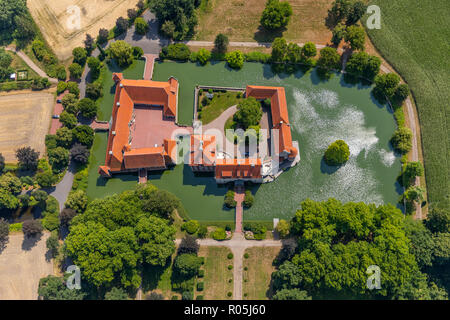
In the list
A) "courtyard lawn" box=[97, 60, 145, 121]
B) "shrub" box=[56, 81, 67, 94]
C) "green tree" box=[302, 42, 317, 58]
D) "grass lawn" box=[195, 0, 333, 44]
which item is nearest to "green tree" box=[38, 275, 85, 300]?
"courtyard lawn" box=[97, 60, 145, 121]

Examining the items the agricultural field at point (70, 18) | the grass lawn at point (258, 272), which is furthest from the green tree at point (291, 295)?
the agricultural field at point (70, 18)

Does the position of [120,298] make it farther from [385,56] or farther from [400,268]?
[385,56]

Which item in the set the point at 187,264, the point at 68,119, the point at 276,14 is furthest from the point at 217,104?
the point at 187,264

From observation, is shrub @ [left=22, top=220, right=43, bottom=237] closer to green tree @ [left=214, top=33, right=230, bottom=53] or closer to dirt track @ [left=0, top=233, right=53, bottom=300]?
dirt track @ [left=0, top=233, right=53, bottom=300]

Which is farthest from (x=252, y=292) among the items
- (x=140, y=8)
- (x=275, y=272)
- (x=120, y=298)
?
(x=140, y=8)

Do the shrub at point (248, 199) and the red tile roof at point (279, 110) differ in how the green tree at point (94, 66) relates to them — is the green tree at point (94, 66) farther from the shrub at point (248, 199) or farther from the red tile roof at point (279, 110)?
the shrub at point (248, 199)

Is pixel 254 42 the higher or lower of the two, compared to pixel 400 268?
higher
